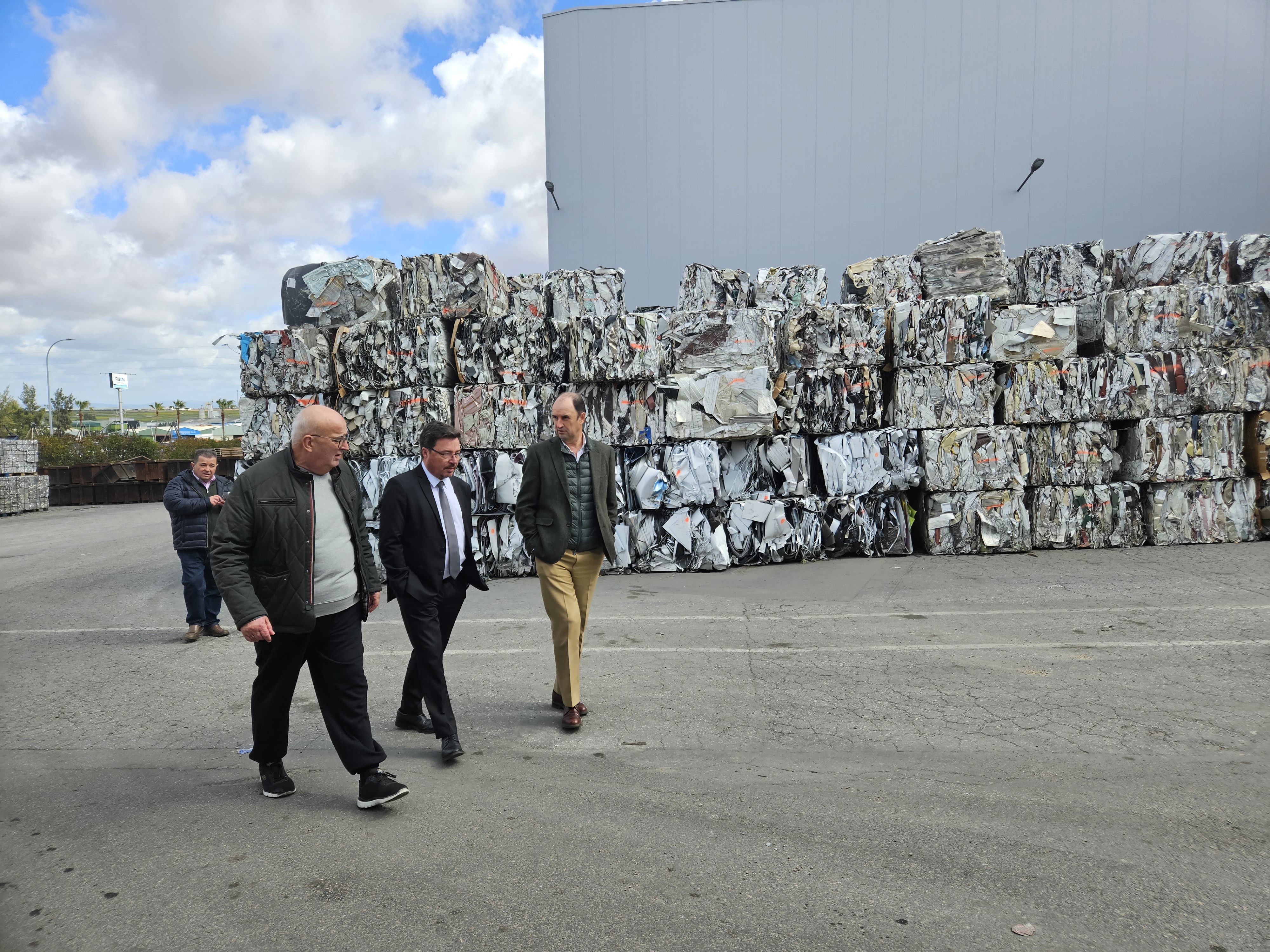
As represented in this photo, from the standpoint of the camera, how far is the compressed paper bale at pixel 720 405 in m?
9.11

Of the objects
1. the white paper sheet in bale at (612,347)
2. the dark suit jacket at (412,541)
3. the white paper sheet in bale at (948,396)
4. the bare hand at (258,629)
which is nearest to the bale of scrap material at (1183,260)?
the white paper sheet in bale at (948,396)

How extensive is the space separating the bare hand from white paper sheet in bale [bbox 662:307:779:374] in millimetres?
6628

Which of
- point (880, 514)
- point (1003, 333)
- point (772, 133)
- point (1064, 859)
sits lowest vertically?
point (1064, 859)

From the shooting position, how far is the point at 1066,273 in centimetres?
978

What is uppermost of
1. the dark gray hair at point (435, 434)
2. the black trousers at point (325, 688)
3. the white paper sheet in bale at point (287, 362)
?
the white paper sheet in bale at point (287, 362)

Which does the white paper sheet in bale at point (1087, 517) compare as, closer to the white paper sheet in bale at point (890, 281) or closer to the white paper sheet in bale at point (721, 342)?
the white paper sheet in bale at point (890, 281)

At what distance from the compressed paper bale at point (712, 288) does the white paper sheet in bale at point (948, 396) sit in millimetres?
2349

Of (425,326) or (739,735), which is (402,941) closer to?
(739,735)

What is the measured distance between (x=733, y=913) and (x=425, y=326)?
7.75 metres


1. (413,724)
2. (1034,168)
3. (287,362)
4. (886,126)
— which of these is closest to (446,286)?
(287,362)

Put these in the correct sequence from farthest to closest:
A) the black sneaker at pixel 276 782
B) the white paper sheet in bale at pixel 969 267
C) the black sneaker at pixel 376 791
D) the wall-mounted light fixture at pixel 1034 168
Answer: the wall-mounted light fixture at pixel 1034 168
the white paper sheet in bale at pixel 969 267
the black sneaker at pixel 276 782
the black sneaker at pixel 376 791

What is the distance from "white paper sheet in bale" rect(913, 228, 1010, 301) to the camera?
9617 mm

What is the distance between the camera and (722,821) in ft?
10.8

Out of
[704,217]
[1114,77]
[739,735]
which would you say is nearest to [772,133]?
[704,217]
